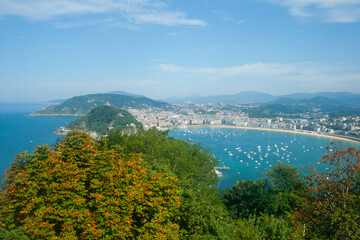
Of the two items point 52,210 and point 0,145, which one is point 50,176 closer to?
point 52,210

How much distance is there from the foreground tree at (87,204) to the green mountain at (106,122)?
33899 mm

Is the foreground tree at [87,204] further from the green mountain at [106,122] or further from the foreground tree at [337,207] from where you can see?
the green mountain at [106,122]

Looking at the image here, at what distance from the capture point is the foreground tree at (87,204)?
3393mm

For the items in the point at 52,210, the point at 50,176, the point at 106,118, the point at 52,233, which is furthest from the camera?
the point at 106,118

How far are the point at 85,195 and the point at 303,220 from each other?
4.10 meters

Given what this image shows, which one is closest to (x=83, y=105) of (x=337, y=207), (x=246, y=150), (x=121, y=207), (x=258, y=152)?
(x=246, y=150)

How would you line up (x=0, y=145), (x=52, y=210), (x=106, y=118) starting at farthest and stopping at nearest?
(x=106, y=118) → (x=0, y=145) → (x=52, y=210)

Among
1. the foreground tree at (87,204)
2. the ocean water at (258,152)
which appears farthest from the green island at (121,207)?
the ocean water at (258,152)

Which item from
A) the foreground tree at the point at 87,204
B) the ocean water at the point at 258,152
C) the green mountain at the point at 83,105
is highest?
the green mountain at the point at 83,105

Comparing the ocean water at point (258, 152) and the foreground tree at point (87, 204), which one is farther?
the ocean water at point (258, 152)

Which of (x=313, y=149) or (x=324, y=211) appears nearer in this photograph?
(x=324, y=211)

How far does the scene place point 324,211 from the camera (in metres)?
3.92

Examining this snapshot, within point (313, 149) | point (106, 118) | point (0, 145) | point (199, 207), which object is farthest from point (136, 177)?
point (106, 118)

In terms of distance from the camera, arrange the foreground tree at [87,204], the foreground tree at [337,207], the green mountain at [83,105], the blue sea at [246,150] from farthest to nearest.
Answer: the green mountain at [83,105], the blue sea at [246,150], the foreground tree at [337,207], the foreground tree at [87,204]
